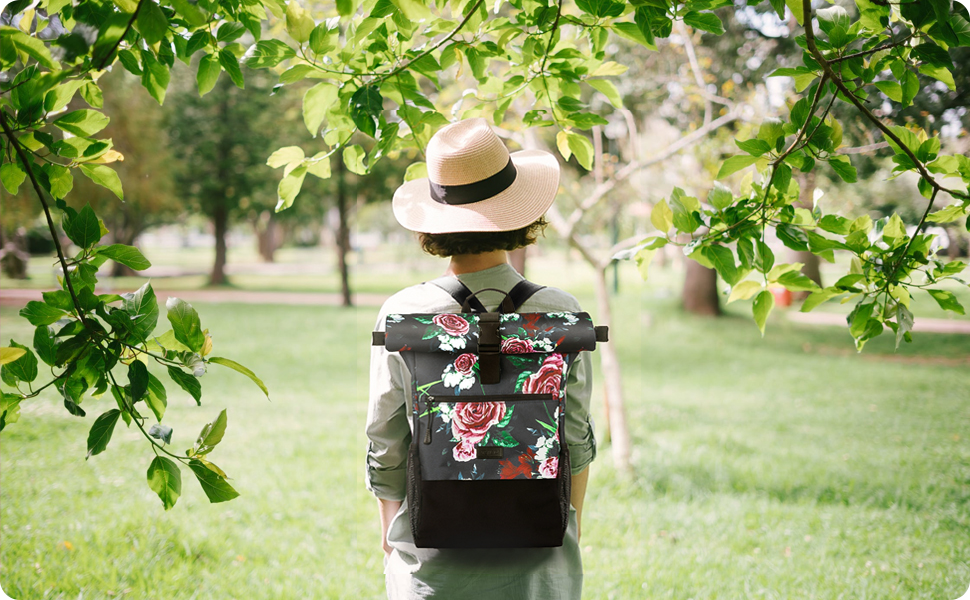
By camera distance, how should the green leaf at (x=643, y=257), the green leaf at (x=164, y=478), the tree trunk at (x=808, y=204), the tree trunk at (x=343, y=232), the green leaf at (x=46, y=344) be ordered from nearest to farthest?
the green leaf at (x=46, y=344) < the green leaf at (x=164, y=478) < the green leaf at (x=643, y=257) < the tree trunk at (x=808, y=204) < the tree trunk at (x=343, y=232)

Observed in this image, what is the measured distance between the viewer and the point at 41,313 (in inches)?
52.2

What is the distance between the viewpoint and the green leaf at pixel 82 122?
1522 mm

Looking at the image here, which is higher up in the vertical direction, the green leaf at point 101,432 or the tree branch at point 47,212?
the tree branch at point 47,212

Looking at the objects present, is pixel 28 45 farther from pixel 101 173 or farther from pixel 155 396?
pixel 155 396

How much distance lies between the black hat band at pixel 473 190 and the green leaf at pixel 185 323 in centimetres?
66

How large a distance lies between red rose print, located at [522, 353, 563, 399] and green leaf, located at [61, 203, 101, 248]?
3.20 ft

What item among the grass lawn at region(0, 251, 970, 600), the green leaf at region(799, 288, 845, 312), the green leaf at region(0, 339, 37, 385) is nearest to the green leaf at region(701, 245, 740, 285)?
the green leaf at region(799, 288, 845, 312)

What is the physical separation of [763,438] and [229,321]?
432 inches

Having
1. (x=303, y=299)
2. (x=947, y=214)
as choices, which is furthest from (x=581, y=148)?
(x=303, y=299)

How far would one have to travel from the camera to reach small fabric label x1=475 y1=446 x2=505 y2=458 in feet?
4.76

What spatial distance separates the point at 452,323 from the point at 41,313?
83cm

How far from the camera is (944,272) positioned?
5.81 ft

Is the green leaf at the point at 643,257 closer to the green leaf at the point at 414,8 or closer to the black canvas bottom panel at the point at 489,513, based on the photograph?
the black canvas bottom panel at the point at 489,513

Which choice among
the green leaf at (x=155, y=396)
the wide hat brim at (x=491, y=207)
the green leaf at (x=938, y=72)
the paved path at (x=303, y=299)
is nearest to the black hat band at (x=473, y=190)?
the wide hat brim at (x=491, y=207)
